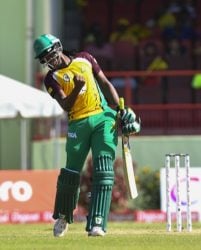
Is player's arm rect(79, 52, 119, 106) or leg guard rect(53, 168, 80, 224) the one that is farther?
player's arm rect(79, 52, 119, 106)

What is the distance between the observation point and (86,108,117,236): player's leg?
413 inches

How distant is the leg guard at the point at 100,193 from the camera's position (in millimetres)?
10492

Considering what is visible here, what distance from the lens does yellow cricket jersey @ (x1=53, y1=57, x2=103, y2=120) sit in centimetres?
1065

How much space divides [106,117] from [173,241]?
1509 millimetres

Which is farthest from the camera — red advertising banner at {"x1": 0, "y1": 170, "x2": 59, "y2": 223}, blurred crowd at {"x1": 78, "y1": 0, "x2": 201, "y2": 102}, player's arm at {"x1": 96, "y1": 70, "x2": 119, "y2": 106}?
blurred crowd at {"x1": 78, "y1": 0, "x2": 201, "y2": 102}

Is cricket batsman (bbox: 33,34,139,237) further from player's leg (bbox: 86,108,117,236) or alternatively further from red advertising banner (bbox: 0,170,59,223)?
red advertising banner (bbox: 0,170,59,223)

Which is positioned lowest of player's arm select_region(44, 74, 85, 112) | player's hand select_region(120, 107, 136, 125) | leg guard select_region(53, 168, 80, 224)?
leg guard select_region(53, 168, 80, 224)

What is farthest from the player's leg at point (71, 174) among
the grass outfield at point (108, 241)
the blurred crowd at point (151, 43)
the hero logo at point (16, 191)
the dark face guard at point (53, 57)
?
the blurred crowd at point (151, 43)

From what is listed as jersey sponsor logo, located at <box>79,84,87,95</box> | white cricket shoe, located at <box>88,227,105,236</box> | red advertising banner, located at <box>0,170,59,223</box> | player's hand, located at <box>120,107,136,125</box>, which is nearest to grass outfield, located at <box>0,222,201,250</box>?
white cricket shoe, located at <box>88,227,105,236</box>

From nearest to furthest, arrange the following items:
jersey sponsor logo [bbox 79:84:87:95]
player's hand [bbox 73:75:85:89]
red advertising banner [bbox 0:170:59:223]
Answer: player's hand [bbox 73:75:85:89], jersey sponsor logo [bbox 79:84:87:95], red advertising banner [bbox 0:170:59:223]

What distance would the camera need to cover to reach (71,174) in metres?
10.7

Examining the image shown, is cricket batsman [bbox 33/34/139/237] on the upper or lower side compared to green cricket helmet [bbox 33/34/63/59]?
lower

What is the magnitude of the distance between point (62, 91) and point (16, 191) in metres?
7.08

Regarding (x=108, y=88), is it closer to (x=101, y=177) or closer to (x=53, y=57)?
(x=53, y=57)
